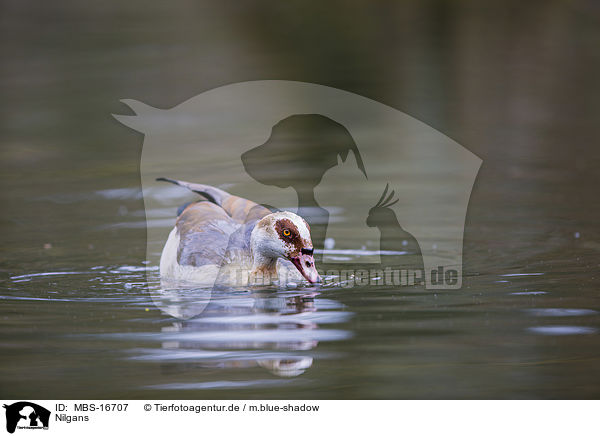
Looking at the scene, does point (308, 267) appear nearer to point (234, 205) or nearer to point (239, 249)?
point (239, 249)

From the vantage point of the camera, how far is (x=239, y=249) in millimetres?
8078

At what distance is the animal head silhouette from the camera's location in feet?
31.7

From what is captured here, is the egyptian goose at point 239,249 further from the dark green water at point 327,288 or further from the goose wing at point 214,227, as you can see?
the dark green water at point 327,288

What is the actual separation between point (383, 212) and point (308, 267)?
8.55 feet

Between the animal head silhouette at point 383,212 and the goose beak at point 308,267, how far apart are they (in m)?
1.98

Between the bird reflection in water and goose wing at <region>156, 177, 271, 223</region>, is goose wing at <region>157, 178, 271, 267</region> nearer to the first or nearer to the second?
goose wing at <region>156, 177, 271, 223</region>

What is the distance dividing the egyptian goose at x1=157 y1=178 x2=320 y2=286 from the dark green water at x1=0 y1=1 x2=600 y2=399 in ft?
0.95

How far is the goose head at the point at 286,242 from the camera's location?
24.9 ft
